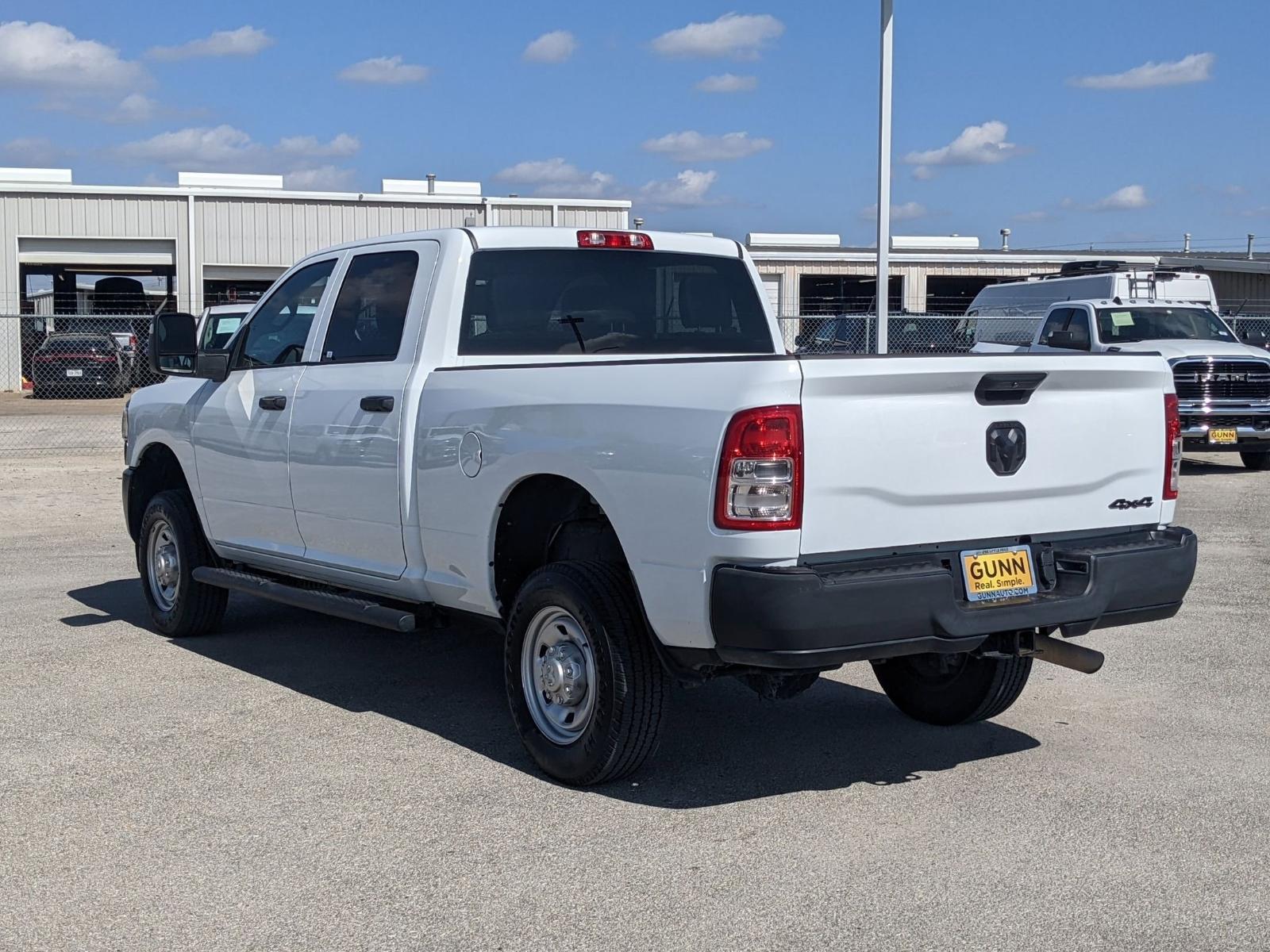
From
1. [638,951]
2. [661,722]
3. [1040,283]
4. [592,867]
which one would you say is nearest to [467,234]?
[661,722]

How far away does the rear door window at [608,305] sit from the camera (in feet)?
21.2

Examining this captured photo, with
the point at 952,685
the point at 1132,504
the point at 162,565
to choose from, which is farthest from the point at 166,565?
the point at 1132,504

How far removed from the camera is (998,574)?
4977 millimetres

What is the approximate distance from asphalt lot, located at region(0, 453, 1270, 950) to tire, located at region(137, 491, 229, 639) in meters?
0.21

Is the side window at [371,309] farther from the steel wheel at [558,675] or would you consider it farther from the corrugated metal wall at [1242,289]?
the corrugated metal wall at [1242,289]

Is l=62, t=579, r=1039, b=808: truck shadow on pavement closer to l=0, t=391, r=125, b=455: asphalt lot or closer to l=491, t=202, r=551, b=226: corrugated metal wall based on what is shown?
l=0, t=391, r=125, b=455: asphalt lot

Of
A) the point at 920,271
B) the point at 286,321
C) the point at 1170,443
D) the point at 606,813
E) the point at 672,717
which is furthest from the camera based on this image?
the point at 920,271

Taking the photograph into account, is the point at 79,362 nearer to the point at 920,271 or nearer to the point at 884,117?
the point at 884,117

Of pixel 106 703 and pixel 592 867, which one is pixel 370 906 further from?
pixel 106 703

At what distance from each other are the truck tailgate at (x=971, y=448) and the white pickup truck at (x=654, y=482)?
10mm

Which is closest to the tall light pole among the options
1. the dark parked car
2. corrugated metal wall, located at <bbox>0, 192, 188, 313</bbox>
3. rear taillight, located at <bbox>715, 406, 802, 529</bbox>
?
rear taillight, located at <bbox>715, 406, 802, 529</bbox>

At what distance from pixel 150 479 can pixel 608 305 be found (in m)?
3.47

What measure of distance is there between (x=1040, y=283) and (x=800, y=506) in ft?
73.9

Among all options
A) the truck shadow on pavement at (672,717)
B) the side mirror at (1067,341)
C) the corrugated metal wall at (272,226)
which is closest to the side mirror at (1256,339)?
the side mirror at (1067,341)
